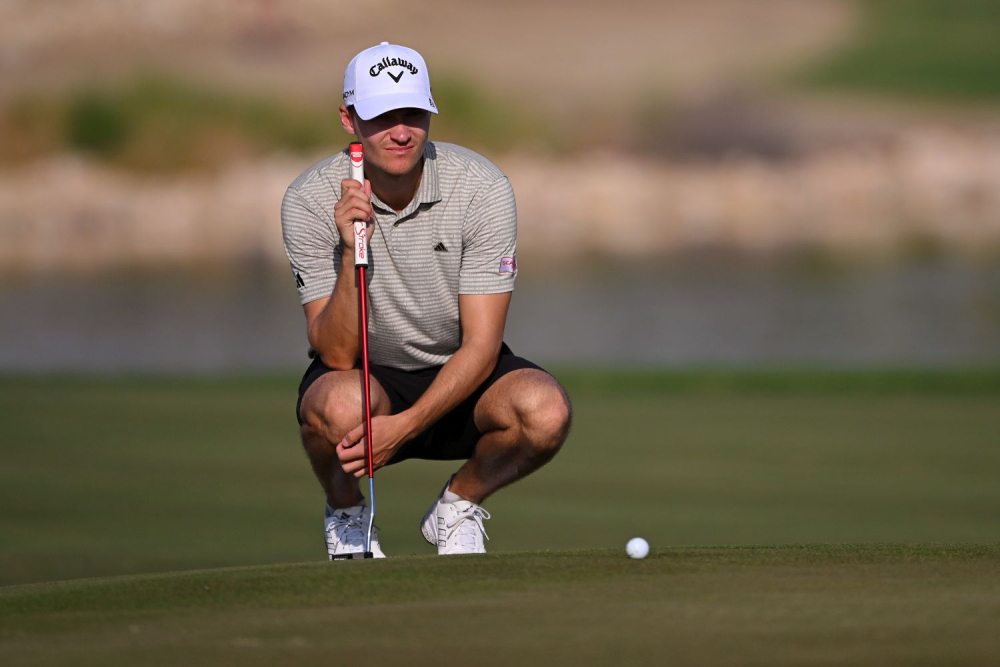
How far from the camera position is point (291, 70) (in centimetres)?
1880

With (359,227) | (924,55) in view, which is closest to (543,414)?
(359,227)

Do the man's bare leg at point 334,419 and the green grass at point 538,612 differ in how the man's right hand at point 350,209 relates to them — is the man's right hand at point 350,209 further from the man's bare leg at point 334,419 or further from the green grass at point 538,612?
the green grass at point 538,612

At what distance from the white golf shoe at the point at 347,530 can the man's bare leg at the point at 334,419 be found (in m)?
0.02

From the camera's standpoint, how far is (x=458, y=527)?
370 centimetres

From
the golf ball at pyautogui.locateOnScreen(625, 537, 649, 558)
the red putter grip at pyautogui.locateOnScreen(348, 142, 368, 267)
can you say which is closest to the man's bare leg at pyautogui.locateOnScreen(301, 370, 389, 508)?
the red putter grip at pyautogui.locateOnScreen(348, 142, 368, 267)

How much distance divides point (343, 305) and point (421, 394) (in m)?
0.36

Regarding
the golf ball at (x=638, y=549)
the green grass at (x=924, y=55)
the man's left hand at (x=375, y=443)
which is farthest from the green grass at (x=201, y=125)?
A: the golf ball at (x=638, y=549)

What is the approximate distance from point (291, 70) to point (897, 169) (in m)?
7.40

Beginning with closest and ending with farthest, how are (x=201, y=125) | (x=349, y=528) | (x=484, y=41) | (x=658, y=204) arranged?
(x=349, y=528), (x=658, y=204), (x=201, y=125), (x=484, y=41)

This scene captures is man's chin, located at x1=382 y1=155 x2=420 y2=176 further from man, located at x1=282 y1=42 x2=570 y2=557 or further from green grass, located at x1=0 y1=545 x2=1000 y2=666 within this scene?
green grass, located at x1=0 y1=545 x2=1000 y2=666

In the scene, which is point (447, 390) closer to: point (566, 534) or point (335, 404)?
point (335, 404)

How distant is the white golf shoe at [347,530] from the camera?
3.69 m

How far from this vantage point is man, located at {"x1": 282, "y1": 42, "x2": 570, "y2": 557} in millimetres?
3477

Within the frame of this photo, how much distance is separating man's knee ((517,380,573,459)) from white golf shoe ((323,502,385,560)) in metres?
0.44
